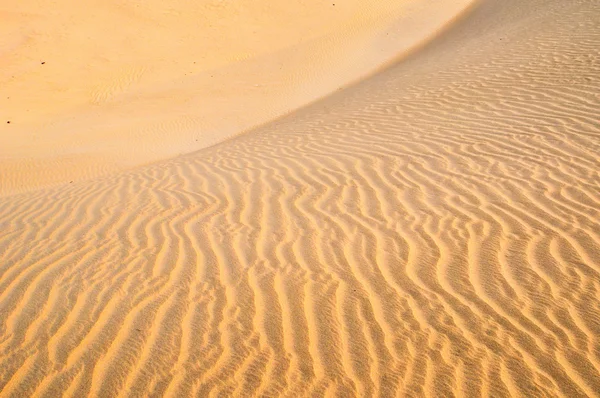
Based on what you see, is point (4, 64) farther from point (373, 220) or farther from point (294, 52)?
point (373, 220)

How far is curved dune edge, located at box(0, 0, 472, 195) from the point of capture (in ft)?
40.0

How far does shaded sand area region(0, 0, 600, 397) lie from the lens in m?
2.91

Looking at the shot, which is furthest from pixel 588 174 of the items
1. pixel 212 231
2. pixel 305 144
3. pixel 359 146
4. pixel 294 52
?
pixel 294 52

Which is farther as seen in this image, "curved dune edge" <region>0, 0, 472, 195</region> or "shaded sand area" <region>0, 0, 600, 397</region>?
"curved dune edge" <region>0, 0, 472, 195</region>

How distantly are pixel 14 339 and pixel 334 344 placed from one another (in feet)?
6.39

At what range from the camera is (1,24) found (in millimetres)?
18844

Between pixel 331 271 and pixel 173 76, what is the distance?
567 inches

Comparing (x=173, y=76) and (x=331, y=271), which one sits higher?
(x=173, y=76)

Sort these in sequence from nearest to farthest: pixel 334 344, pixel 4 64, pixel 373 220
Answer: pixel 334 344 < pixel 373 220 < pixel 4 64

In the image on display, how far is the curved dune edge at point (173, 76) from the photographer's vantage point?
12195mm

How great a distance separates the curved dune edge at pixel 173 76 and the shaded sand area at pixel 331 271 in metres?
4.99

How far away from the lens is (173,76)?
55.8 ft

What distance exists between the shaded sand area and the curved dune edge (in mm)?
4987

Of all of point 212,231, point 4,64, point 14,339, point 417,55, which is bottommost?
point 417,55
